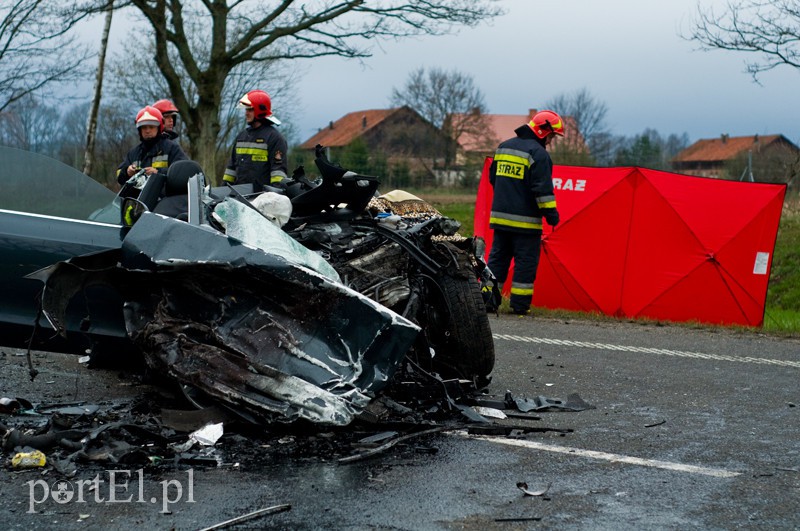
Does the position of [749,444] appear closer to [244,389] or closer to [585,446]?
[585,446]

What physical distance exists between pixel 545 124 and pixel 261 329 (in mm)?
5904

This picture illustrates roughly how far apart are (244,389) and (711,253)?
725cm

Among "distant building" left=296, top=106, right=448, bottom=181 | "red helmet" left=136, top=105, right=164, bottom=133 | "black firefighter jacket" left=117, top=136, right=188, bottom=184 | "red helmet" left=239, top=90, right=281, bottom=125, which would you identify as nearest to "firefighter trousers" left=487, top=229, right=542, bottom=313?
"red helmet" left=239, top=90, right=281, bottom=125

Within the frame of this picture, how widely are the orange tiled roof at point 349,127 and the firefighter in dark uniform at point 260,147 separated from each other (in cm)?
5114

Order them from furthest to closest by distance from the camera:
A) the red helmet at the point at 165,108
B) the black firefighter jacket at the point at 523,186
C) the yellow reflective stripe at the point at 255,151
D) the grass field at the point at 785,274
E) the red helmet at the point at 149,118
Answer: the grass field at the point at 785,274
the red helmet at the point at 165,108
the yellow reflective stripe at the point at 255,151
the black firefighter jacket at the point at 523,186
the red helmet at the point at 149,118

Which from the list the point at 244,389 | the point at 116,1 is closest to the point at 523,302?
the point at 244,389

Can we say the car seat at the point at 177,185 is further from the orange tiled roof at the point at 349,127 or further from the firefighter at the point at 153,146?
the orange tiled roof at the point at 349,127

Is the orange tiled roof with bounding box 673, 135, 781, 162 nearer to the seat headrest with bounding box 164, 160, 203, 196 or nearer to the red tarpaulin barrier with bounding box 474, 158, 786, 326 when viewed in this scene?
the red tarpaulin barrier with bounding box 474, 158, 786, 326

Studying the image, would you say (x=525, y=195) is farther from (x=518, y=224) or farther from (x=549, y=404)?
(x=549, y=404)

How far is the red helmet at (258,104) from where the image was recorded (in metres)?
9.55

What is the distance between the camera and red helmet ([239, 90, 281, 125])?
9555mm

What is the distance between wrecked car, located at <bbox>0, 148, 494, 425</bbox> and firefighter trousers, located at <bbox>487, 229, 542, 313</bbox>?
3.84 m

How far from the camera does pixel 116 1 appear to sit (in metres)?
20.5

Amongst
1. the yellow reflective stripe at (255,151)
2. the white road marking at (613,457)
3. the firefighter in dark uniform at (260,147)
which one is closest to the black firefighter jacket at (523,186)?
the firefighter in dark uniform at (260,147)
